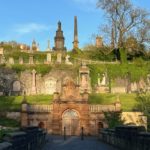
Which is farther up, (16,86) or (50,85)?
(50,85)

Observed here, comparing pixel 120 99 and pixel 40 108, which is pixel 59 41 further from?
pixel 40 108

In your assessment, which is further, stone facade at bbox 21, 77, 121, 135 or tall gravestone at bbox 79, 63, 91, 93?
tall gravestone at bbox 79, 63, 91, 93

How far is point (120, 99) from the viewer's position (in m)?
53.0

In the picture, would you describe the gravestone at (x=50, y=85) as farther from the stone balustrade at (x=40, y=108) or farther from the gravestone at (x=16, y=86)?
the stone balustrade at (x=40, y=108)

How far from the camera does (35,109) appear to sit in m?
46.2

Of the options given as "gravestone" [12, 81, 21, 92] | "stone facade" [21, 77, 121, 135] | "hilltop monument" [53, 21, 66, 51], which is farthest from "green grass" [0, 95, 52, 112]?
"hilltop monument" [53, 21, 66, 51]

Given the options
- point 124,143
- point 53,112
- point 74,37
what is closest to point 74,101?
point 53,112

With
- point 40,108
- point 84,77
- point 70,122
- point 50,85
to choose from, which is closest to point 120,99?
point 70,122

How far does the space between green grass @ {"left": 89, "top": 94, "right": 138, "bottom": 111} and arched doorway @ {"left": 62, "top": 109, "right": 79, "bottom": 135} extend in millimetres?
4330

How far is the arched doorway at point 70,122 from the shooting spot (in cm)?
4609

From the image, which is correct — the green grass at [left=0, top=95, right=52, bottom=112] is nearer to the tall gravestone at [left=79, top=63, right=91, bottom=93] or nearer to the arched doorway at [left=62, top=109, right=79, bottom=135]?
the arched doorway at [left=62, top=109, right=79, bottom=135]

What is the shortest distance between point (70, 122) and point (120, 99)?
920 cm

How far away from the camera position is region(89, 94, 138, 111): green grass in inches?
1932

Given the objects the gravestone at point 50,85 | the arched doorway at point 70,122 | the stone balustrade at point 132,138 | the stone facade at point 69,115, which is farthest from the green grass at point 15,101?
the stone balustrade at point 132,138
